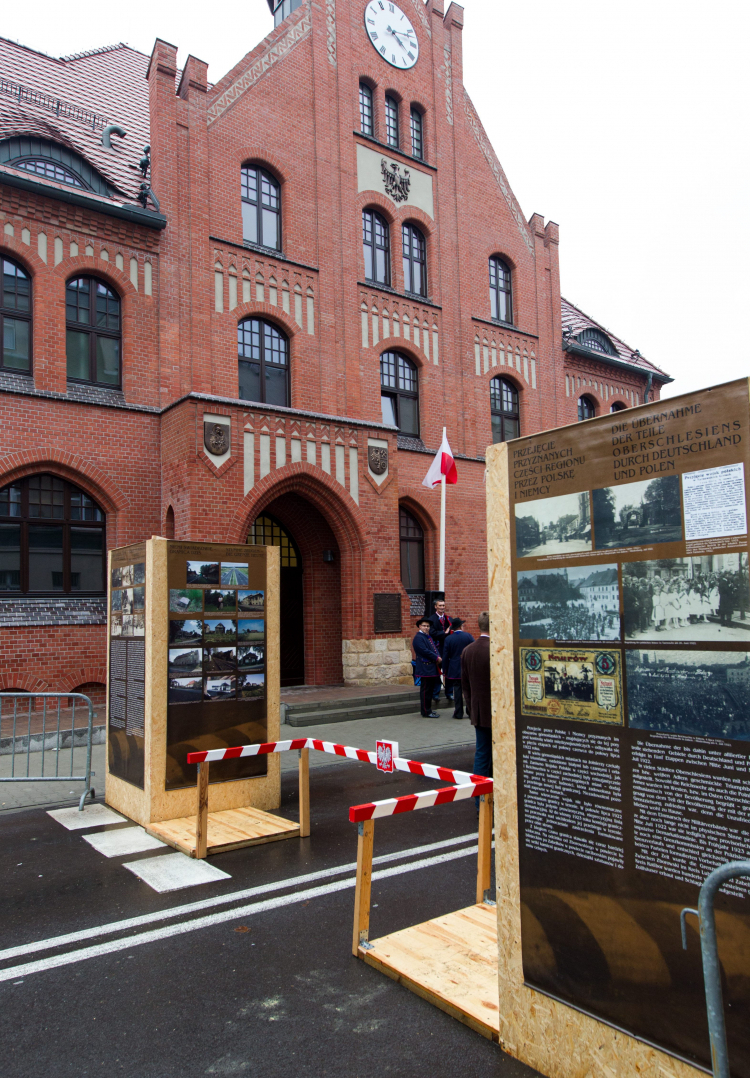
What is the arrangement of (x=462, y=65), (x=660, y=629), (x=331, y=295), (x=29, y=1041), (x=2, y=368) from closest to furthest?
(x=660, y=629) < (x=29, y=1041) < (x=2, y=368) < (x=331, y=295) < (x=462, y=65)

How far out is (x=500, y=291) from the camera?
22422mm

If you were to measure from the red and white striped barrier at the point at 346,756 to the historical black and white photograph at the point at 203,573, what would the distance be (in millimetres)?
1625

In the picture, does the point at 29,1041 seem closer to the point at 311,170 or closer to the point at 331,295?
the point at 331,295

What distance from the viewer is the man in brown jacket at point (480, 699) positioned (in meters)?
6.96

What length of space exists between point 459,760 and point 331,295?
1195 cm

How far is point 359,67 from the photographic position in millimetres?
19547

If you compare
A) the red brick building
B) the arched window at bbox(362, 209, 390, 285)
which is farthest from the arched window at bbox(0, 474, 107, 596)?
the arched window at bbox(362, 209, 390, 285)

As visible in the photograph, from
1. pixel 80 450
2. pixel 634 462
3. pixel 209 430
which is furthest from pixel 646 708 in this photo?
pixel 80 450

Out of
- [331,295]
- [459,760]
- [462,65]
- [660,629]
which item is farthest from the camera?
[462,65]

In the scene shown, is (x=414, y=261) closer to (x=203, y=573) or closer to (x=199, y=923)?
(x=203, y=573)

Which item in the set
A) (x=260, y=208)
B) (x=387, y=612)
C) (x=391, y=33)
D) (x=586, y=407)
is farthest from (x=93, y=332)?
(x=586, y=407)

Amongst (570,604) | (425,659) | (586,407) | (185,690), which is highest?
(586,407)

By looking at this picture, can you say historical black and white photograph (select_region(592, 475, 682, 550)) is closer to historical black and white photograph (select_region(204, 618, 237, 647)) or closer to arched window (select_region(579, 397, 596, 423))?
historical black and white photograph (select_region(204, 618, 237, 647))

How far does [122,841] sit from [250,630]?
7.30 ft
